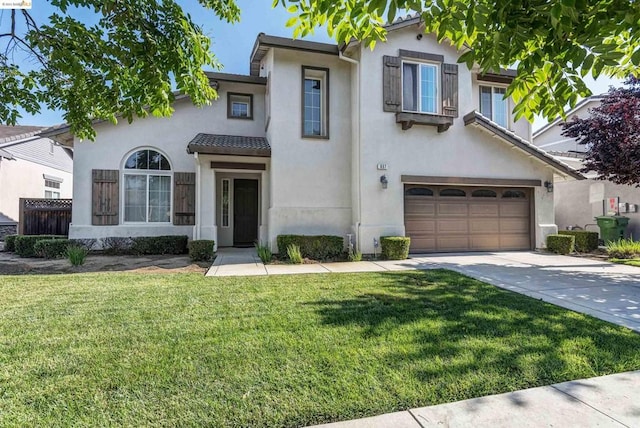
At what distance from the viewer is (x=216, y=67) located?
17.2 ft

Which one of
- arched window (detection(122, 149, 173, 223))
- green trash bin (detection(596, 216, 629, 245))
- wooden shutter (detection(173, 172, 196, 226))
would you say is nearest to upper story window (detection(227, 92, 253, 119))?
wooden shutter (detection(173, 172, 196, 226))

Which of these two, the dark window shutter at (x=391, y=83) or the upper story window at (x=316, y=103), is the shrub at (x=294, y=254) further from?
the dark window shutter at (x=391, y=83)

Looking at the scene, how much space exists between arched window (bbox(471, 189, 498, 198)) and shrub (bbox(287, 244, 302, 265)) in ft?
22.1

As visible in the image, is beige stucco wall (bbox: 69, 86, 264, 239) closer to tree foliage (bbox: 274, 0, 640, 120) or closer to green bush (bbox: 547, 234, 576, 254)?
tree foliage (bbox: 274, 0, 640, 120)

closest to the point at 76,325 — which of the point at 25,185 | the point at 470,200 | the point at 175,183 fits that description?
the point at 175,183

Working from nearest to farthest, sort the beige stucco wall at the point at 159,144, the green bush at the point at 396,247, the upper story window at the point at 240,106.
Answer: the green bush at the point at 396,247 < the beige stucco wall at the point at 159,144 < the upper story window at the point at 240,106

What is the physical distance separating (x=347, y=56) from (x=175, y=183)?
7.44 meters

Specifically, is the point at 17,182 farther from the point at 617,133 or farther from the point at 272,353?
the point at 617,133

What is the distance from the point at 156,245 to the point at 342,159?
698 centimetres

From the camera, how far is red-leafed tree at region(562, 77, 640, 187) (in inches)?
396

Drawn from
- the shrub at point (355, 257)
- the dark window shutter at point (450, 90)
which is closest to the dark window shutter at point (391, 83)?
the dark window shutter at point (450, 90)

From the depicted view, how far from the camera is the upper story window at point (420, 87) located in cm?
1123

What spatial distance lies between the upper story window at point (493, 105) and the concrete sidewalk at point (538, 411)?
12.3 meters

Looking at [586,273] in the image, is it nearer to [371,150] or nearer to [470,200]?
[470,200]
